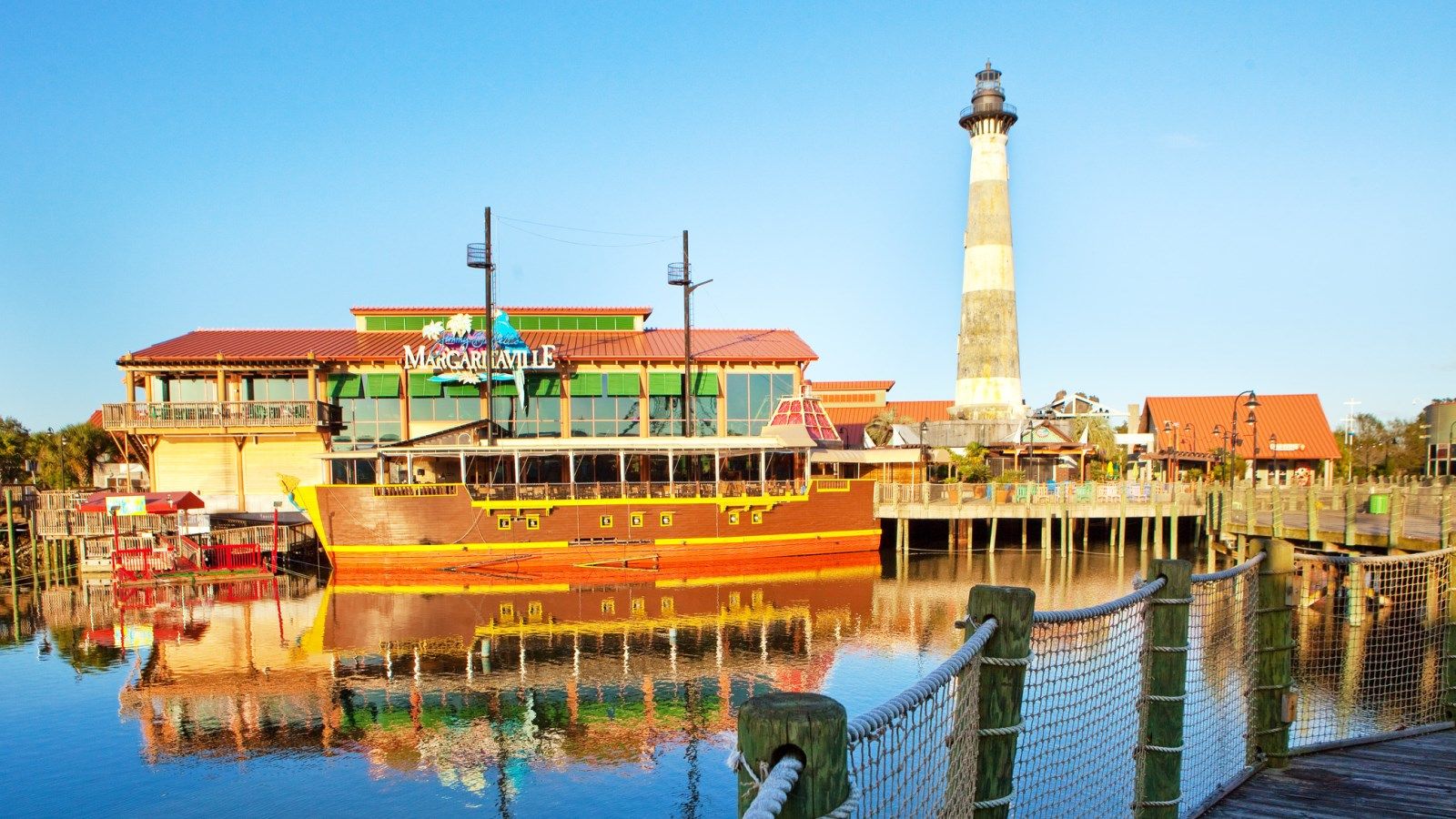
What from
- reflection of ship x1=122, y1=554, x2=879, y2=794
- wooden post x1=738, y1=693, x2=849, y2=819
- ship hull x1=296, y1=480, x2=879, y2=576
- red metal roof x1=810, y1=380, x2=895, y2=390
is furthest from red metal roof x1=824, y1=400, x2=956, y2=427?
wooden post x1=738, y1=693, x2=849, y2=819

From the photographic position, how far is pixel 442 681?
57.9 feet

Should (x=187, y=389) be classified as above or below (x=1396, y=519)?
above

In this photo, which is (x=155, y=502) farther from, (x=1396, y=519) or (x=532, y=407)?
(x=1396, y=519)

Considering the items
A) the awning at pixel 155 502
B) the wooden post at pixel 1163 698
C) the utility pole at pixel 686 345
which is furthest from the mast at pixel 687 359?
the wooden post at pixel 1163 698

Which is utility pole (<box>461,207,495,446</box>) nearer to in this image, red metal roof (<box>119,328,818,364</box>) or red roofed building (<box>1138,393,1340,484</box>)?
red metal roof (<box>119,328,818,364</box>)

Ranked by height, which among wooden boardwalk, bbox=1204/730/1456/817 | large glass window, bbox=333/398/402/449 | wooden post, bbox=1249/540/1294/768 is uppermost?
large glass window, bbox=333/398/402/449

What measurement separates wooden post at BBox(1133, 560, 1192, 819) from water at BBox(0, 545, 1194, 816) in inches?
300

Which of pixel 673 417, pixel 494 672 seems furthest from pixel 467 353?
pixel 494 672

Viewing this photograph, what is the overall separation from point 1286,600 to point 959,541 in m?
31.9

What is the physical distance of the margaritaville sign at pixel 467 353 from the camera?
36.0 meters

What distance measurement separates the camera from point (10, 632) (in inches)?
893

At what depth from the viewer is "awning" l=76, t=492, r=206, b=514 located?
29938mm

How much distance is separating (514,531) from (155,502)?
1252 centimetres

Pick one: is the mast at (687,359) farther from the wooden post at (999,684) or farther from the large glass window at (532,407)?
the wooden post at (999,684)
